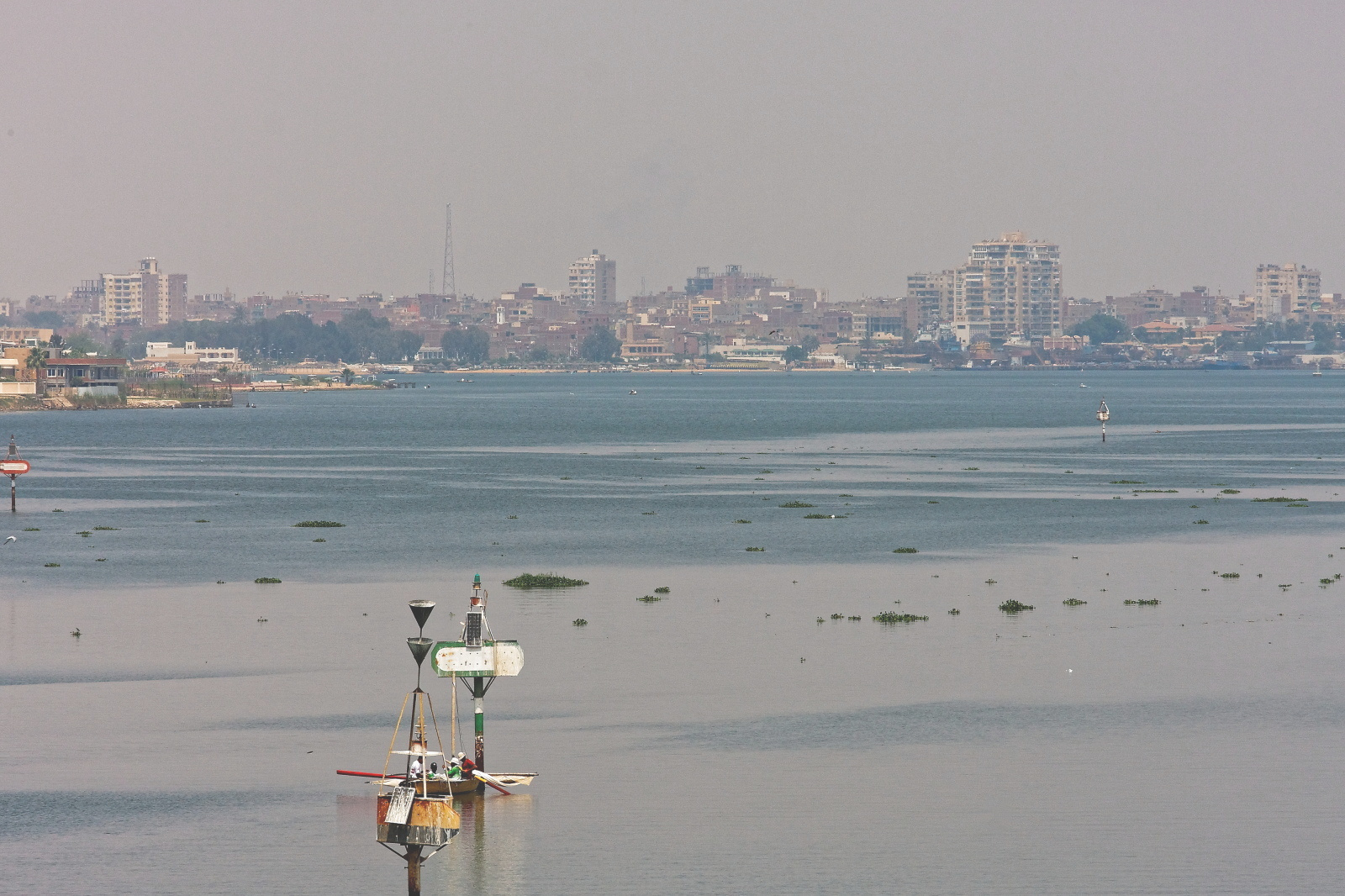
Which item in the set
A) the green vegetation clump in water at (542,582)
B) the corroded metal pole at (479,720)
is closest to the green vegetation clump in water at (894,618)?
the green vegetation clump in water at (542,582)

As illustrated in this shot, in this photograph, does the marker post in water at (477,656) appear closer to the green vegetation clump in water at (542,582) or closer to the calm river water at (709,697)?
the calm river water at (709,697)

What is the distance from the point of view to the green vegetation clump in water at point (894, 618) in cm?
5103

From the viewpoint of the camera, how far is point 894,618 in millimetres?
51375

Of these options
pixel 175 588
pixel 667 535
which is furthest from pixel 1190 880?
pixel 667 535

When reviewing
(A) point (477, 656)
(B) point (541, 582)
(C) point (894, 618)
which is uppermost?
(A) point (477, 656)

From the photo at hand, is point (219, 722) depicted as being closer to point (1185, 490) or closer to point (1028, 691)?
point (1028, 691)

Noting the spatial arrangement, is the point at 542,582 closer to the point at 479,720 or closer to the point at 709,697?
the point at 709,697

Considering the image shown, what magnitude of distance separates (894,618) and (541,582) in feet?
44.5

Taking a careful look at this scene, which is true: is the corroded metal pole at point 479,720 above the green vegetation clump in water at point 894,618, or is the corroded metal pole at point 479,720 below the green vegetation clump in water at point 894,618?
above

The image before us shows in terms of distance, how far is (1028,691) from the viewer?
40.7 m

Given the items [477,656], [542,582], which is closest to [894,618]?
[542,582]

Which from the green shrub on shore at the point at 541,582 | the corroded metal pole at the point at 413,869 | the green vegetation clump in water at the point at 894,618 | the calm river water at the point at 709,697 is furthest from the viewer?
the green shrub on shore at the point at 541,582

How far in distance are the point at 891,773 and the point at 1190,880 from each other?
771cm

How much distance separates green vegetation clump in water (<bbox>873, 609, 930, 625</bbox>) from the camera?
51.0 metres
